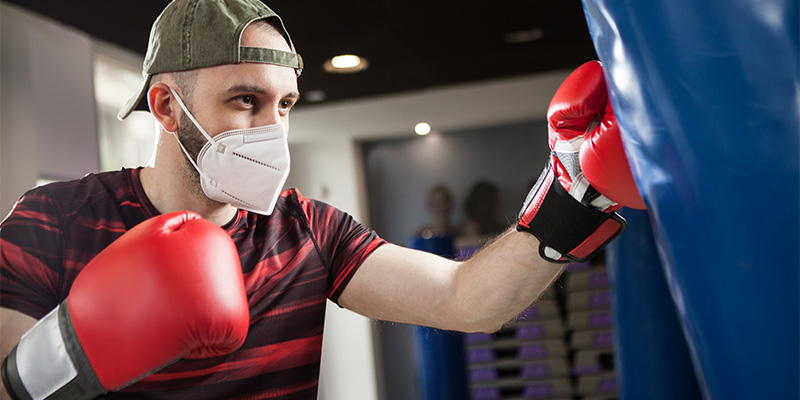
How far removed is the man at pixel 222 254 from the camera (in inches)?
28.2

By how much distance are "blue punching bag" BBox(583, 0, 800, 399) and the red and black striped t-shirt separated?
73 centimetres

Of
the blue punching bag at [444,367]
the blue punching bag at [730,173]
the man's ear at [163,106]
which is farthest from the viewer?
the blue punching bag at [444,367]

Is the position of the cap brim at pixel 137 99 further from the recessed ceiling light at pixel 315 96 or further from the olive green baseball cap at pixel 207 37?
the recessed ceiling light at pixel 315 96

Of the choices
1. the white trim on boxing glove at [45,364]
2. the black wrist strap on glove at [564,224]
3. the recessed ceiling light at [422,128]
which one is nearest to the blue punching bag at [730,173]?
the black wrist strap on glove at [564,224]

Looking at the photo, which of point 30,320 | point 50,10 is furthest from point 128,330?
point 50,10

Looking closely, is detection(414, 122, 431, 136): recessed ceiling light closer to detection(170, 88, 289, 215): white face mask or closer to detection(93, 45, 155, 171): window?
detection(93, 45, 155, 171): window

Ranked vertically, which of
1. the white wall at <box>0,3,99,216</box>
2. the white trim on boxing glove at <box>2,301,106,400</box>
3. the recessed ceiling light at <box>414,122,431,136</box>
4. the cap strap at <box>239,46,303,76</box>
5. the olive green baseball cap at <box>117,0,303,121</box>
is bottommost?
the white trim on boxing glove at <box>2,301,106,400</box>

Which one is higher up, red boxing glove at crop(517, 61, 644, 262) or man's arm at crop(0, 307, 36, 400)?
red boxing glove at crop(517, 61, 644, 262)

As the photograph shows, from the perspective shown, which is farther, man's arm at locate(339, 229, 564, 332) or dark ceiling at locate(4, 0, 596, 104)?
dark ceiling at locate(4, 0, 596, 104)

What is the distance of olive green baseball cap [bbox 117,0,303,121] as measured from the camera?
974mm

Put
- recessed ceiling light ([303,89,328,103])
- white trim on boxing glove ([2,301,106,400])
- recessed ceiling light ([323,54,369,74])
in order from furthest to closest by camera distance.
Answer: recessed ceiling light ([303,89,328,103])
recessed ceiling light ([323,54,369,74])
white trim on boxing glove ([2,301,106,400])

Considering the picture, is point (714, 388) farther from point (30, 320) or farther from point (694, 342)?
point (30, 320)

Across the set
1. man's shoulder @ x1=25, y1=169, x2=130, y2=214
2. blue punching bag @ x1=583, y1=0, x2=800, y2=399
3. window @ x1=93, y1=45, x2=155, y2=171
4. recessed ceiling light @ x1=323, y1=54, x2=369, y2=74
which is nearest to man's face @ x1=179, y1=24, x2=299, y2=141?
man's shoulder @ x1=25, y1=169, x2=130, y2=214

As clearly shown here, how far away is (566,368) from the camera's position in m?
Answer: 4.58
